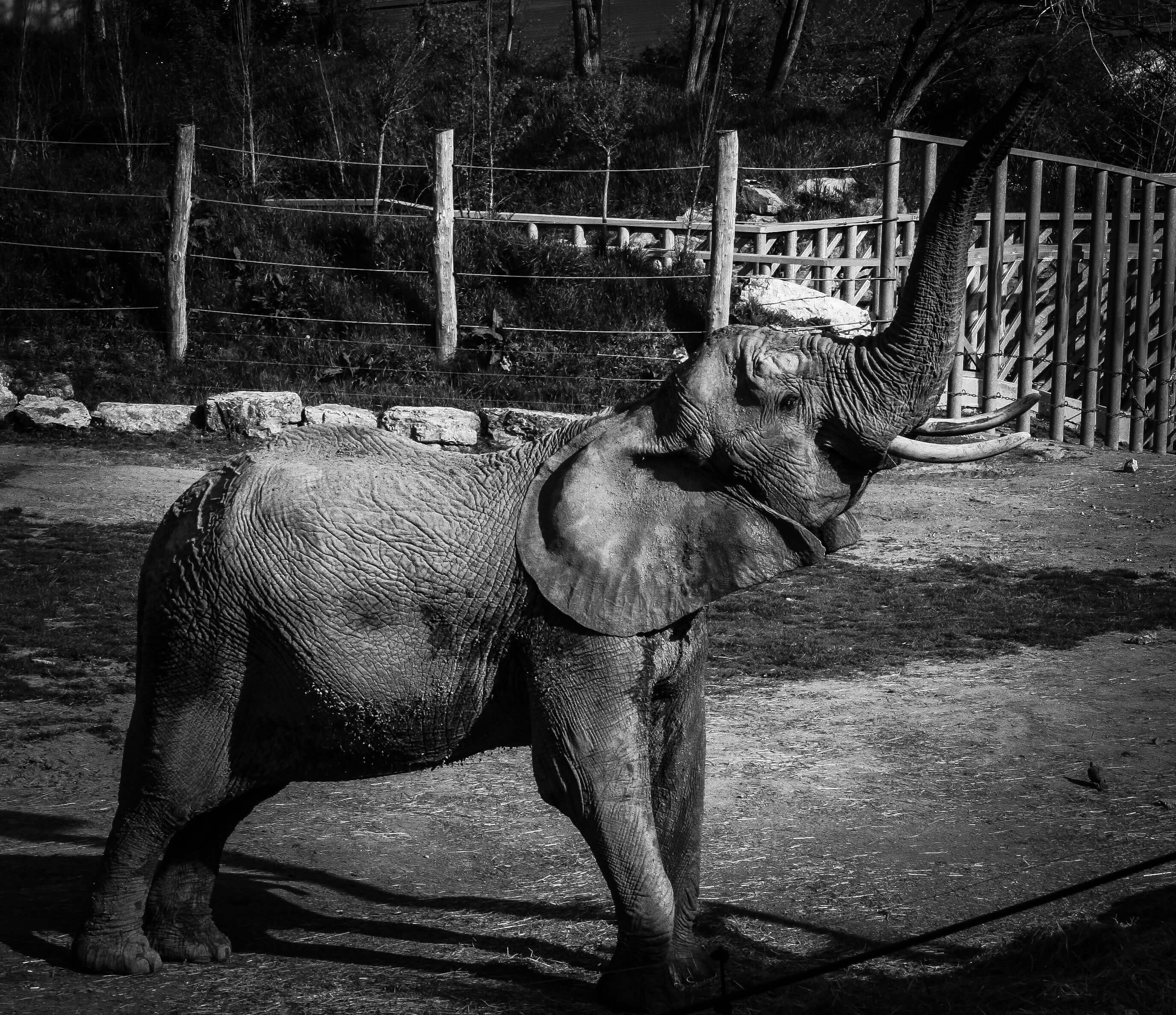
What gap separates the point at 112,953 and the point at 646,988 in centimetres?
172

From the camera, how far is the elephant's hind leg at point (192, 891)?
4.79 metres

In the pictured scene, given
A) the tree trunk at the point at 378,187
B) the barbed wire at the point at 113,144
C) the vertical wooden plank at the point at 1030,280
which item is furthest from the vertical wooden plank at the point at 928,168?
the barbed wire at the point at 113,144

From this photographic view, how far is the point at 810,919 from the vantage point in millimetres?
5184

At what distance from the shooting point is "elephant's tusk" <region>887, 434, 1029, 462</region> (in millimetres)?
3861

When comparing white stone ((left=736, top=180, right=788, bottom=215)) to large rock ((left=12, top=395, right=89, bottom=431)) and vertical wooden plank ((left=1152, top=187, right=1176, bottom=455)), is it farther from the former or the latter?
large rock ((left=12, top=395, right=89, bottom=431))

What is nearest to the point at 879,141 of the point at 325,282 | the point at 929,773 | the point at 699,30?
the point at 699,30

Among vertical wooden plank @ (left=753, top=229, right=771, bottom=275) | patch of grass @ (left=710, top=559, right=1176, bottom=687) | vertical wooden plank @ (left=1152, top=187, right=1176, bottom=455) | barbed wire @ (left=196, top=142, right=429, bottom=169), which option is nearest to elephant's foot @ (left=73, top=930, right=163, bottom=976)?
patch of grass @ (left=710, top=559, right=1176, bottom=687)

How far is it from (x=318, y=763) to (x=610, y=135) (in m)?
19.9

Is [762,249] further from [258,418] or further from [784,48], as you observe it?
[784,48]

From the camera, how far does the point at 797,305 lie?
1748 centimetres

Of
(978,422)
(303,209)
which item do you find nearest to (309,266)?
(303,209)

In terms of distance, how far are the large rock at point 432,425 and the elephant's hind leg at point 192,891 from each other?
30.5 ft

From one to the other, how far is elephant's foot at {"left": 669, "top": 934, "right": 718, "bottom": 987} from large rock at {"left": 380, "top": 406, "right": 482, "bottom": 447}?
976 cm

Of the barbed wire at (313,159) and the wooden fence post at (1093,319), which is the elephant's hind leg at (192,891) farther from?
the barbed wire at (313,159)
